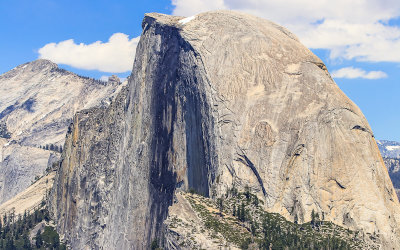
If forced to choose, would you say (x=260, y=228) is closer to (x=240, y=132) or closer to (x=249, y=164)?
(x=249, y=164)

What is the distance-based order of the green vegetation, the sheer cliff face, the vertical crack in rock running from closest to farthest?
the green vegetation < the sheer cliff face < the vertical crack in rock

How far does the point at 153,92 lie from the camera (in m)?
168

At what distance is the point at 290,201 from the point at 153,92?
2320 inches

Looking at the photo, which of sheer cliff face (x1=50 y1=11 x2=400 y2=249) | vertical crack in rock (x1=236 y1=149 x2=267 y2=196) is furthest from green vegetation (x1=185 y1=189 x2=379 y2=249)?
vertical crack in rock (x1=236 y1=149 x2=267 y2=196)

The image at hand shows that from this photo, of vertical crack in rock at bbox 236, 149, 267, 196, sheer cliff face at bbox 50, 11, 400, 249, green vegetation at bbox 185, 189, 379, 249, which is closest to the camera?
green vegetation at bbox 185, 189, 379, 249

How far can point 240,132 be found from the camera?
5231 inches

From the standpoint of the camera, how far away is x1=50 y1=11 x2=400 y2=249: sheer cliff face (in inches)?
4850

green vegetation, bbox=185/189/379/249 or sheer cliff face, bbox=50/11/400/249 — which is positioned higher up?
sheer cliff face, bbox=50/11/400/249

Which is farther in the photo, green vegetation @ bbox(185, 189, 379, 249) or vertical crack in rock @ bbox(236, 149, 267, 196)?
vertical crack in rock @ bbox(236, 149, 267, 196)

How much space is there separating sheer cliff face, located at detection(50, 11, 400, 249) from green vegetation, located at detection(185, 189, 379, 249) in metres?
3.00

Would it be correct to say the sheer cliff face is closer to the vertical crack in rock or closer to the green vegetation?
the vertical crack in rock

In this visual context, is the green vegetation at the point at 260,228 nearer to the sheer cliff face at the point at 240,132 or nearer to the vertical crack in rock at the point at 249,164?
the sheer cliff face at the point at 240,132

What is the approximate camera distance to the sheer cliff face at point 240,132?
404ft

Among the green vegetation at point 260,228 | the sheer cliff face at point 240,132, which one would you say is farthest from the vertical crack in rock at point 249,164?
the green vegetation at point 260,228
